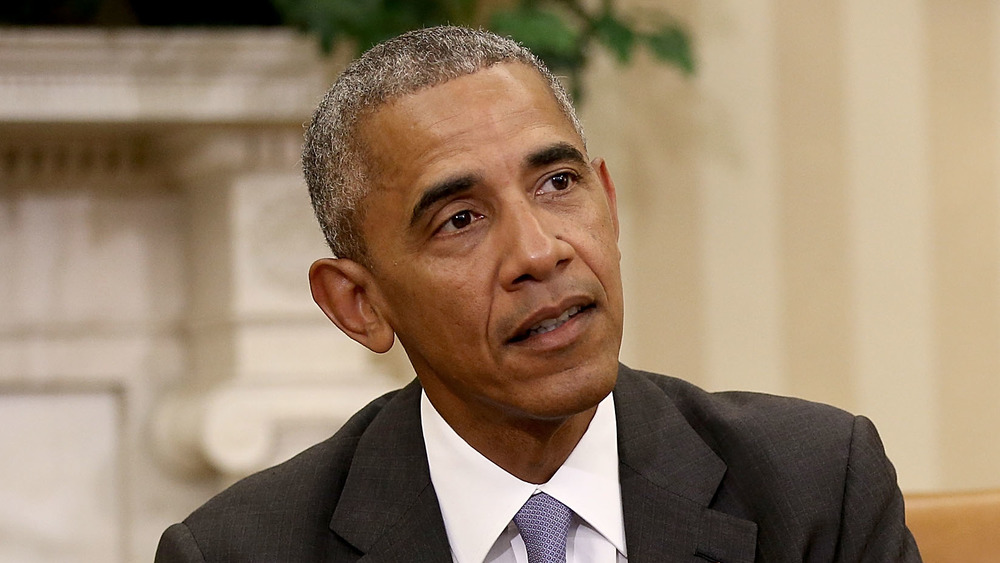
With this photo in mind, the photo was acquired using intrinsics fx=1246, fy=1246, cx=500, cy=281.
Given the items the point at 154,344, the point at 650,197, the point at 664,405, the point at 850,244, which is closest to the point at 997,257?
the point at 850,244

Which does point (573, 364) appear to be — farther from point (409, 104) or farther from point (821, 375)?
point (821, 375)

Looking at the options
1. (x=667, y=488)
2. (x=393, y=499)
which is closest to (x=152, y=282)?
(x=393, y=499)

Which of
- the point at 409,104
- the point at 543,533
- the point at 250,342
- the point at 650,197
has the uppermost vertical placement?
the point at 650,197

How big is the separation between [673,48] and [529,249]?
122cm

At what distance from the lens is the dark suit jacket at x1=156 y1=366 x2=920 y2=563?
1.45 metres

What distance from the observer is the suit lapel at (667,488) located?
4.74 feet

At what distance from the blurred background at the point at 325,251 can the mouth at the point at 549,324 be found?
1.00m

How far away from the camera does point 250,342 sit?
232 cm

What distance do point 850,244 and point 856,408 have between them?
1.08 feet

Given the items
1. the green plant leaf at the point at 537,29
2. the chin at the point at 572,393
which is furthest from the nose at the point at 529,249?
the green plant leaf at the point at 537,29

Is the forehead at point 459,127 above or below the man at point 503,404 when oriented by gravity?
above

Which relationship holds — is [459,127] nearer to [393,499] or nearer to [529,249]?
[529,249]

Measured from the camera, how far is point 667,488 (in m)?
1.50

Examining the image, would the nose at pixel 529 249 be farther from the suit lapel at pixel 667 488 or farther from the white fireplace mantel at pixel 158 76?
the white fireplace mantel at pixel 158 76
